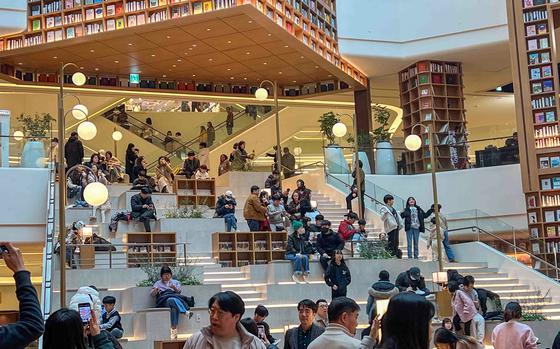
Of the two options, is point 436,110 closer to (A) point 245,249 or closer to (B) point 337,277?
(A) point 245,249

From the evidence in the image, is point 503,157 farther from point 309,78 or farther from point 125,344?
point 125,344

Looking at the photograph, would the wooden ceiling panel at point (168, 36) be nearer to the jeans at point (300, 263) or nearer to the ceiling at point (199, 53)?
the ceiling at point (199, 53)

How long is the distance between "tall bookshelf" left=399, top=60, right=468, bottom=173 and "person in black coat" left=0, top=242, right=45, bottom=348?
17212 millimetres

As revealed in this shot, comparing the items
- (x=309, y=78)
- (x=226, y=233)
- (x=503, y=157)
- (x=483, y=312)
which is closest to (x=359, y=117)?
(x=309, y=78)

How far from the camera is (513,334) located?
6.96 metres

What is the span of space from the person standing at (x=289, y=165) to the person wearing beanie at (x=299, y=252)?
249 inches

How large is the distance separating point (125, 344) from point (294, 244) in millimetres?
3836

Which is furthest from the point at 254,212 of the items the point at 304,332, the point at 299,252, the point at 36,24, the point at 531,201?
the point at 304,332

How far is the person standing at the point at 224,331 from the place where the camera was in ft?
11.3

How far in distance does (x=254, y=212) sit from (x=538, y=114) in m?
5.76

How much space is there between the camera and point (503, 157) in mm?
18438

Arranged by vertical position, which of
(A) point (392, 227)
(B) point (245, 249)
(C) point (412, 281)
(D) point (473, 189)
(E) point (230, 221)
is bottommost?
(C) point (412, 281)

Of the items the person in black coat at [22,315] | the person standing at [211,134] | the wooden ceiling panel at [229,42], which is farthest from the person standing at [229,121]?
the person in black coat at [22,315]

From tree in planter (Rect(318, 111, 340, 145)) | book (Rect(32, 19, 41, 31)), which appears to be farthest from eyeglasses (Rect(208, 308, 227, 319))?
tree in planter (Rect(318, 111, 340, 145))
